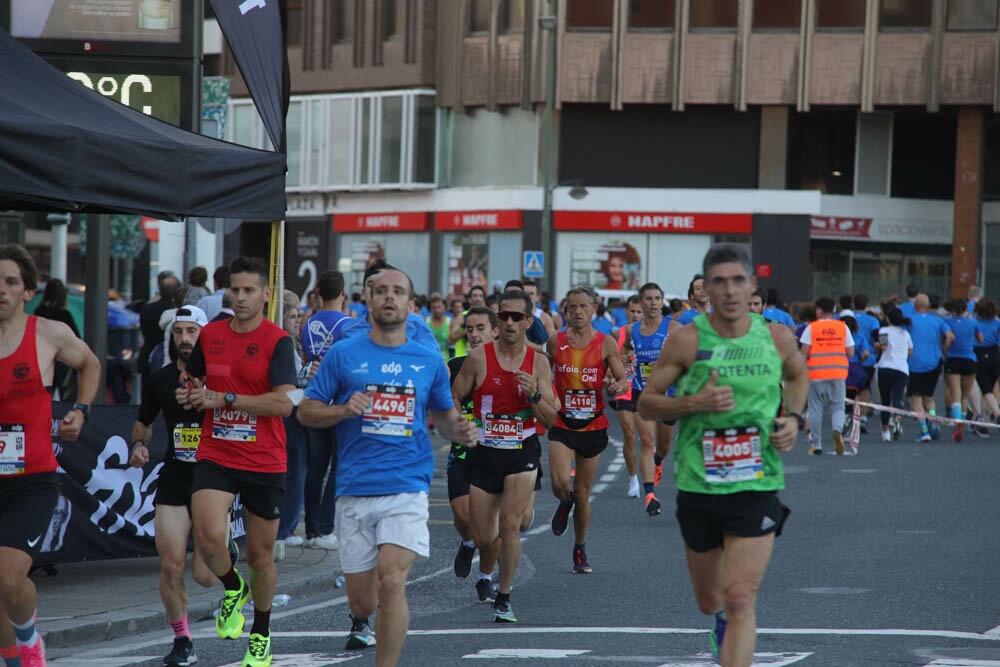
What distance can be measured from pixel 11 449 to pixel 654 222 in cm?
3857

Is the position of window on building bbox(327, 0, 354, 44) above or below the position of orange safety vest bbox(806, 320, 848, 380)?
above

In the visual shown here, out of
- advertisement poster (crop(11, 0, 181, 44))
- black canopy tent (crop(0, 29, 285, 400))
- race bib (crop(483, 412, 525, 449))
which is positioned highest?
advertisement poster (crop(11, 0, 181, 44))

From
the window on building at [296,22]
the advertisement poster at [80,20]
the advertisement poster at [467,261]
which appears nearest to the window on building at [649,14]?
the advertisement poster at [467,261]

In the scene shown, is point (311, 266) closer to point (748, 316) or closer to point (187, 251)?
point (187, 251)

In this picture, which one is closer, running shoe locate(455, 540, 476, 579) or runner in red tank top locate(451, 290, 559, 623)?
runner in red tank top locate(451, 290, 559, 623)

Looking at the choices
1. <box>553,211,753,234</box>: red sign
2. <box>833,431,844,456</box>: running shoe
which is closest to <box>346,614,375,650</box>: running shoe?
<box>833,431,844,456</box>: running shoe

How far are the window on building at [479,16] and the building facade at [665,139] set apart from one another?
0.07 metres

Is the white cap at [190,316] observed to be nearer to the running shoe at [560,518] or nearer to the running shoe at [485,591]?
the running shoe at [485,591]

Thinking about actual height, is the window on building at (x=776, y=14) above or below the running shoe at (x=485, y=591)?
above

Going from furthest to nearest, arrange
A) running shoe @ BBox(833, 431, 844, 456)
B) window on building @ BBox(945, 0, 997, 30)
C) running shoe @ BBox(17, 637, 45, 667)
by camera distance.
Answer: window on building @ BBox(945, 0, 997, 30) < running shoe @ BBox(833, 431, 844, 456) < running shoe @ BBox(17, 637, 45, 667)

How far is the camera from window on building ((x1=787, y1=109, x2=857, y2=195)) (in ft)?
150

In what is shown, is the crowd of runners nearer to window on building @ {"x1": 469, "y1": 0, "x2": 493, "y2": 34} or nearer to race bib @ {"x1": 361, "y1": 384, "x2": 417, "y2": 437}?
race bib @ {"x1": 361, "y1": 384, "x2": 417, "y2": 437}

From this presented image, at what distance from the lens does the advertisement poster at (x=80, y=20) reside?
1068cm

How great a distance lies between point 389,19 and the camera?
4778cm
